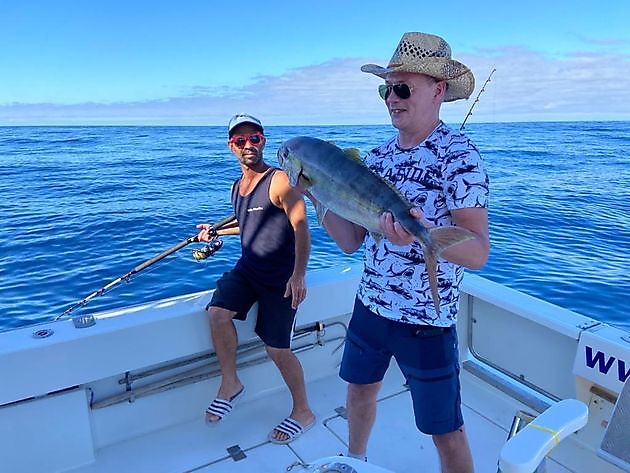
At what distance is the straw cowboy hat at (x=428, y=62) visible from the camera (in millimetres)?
1603

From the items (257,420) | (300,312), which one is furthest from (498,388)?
(257,420)

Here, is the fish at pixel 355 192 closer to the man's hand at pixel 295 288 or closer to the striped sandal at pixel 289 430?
the man's hand at pixel 295 288

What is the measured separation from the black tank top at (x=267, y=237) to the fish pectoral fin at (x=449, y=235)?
1350mm

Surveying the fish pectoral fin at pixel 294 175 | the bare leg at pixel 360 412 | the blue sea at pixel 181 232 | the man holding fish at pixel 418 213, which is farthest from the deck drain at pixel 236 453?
the blue sea at pixel 181 232

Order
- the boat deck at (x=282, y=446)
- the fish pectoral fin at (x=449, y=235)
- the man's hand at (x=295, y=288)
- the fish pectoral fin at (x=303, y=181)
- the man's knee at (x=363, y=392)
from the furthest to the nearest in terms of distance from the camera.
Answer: the man's hand at (x=295, y=288) → the boat deck at (x=282, y=446) → the man's knee at (x=363, y=392) → the fish pectoral fin at (x=303, y=181) → the fish pectoral fin at (x=449, y=235)

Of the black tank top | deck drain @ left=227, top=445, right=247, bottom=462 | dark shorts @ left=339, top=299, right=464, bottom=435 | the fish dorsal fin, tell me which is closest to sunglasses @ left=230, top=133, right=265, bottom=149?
the black tank top

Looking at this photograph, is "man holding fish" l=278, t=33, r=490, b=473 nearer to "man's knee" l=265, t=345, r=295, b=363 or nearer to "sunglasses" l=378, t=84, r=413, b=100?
"sunglasses" l=378, t=84, r=413, b=100

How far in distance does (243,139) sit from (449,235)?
63.0 inches

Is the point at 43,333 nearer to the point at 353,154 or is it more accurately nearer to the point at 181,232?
the point at 353,154

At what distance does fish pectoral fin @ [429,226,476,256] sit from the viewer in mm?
1419

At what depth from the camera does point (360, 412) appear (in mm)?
2109

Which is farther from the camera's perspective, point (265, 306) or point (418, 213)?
point (265, 306)

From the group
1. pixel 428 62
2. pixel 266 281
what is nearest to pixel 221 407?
pixel 266 281

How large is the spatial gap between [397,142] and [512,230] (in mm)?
8946
